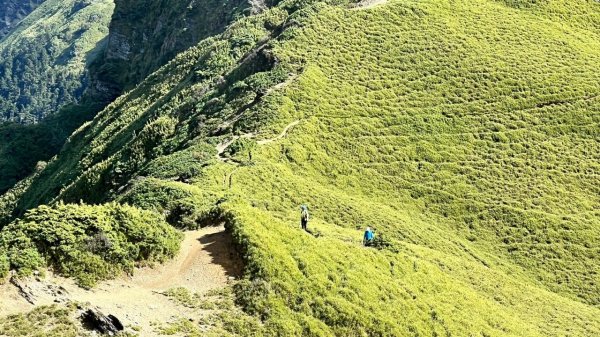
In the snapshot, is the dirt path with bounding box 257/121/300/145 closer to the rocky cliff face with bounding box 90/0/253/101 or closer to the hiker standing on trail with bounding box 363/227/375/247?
the hiker standing on trail with bounding box 363/227/375/247

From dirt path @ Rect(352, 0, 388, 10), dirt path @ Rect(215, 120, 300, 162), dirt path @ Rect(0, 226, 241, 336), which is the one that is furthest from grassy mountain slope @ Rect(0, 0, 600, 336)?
dirt path @ Rect(352, 0, 388, 10)

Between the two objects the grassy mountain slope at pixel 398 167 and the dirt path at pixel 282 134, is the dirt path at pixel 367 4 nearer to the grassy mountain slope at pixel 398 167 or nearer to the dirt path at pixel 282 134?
the grassy mountain slope at pixel 398 167

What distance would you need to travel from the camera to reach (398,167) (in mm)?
52750

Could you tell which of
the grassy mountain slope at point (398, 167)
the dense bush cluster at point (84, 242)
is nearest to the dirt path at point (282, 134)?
the grassy mountain slope at point (398, 167)

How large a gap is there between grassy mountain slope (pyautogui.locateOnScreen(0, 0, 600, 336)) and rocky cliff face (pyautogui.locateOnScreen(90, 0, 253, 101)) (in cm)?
5018

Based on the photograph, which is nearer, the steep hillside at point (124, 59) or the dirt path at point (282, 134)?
the dirt path at point (282, 134)

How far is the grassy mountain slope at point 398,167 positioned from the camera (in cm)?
2830

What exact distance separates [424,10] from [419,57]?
11.9 m

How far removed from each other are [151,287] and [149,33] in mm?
165262

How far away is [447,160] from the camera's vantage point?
178 ft

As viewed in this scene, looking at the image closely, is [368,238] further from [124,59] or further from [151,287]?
[124,59]

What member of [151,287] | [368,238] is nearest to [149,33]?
[368,238]

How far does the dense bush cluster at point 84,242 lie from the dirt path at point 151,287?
550mm

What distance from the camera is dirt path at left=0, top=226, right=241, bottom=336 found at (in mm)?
21734
